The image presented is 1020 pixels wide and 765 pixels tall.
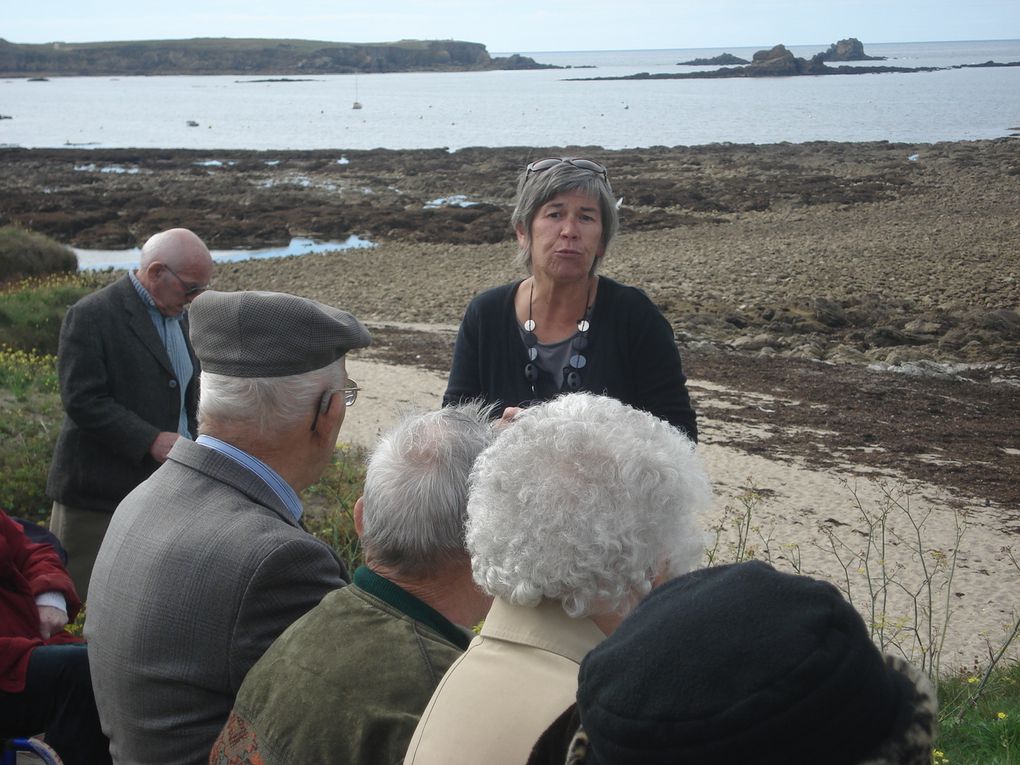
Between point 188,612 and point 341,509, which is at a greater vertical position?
point 188,612

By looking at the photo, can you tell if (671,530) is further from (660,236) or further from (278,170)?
(278,170)

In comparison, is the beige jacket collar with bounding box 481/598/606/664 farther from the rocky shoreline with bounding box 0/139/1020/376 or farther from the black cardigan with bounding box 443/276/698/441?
the rocky shoreline with bounding box 0/139/1020/376

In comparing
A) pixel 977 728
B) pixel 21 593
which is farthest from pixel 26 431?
pixel 977 728

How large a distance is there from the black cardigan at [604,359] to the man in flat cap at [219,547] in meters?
0.95

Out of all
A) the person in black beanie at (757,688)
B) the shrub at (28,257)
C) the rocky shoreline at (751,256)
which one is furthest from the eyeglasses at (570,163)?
the shrub at (28,257)

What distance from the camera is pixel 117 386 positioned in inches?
164

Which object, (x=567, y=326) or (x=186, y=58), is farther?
(x=186, y=58)

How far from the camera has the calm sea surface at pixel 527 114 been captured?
198 ft

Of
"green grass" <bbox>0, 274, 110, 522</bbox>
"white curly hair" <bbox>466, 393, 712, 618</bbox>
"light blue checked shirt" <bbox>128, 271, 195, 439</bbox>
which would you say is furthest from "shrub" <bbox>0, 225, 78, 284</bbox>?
"white curly hair" <bbox>466, 393, 712, 618</bbox>

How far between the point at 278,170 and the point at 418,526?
147ft

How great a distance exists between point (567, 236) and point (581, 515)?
190cm

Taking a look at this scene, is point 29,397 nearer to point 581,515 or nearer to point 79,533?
point 79,533

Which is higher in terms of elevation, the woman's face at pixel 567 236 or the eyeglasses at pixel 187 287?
the woman's face at pixel 567 236

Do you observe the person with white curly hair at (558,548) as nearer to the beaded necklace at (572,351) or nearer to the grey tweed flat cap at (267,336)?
the grey tweed flat cap at (267,336)
